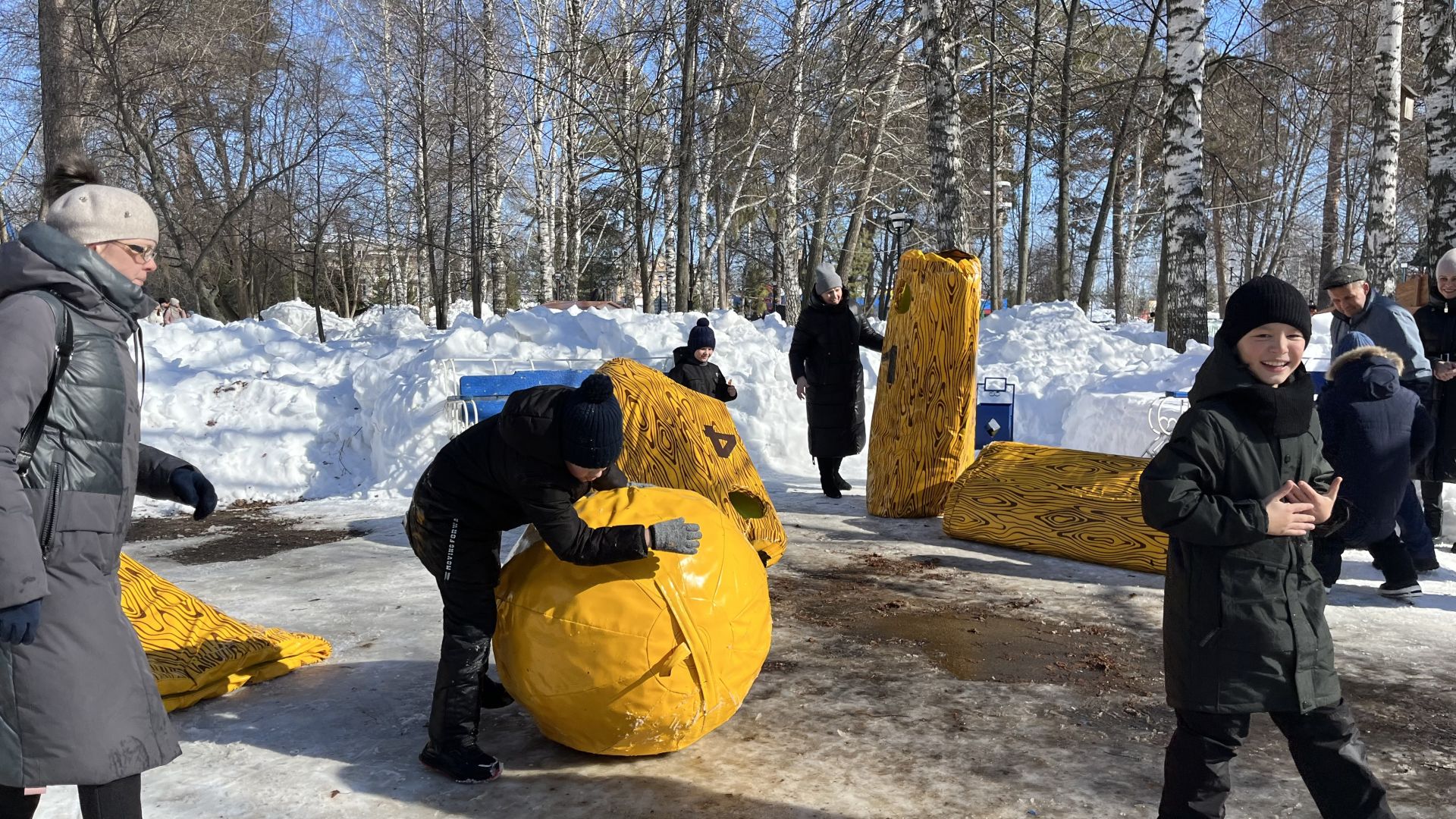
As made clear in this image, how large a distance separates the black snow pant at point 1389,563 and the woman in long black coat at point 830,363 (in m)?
3.92

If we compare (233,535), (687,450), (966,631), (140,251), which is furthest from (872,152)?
(140,251)

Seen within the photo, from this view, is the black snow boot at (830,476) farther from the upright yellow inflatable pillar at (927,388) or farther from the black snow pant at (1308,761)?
the black snow pant at (1308,761)

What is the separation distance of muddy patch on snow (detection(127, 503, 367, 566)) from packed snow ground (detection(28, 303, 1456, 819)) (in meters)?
0.22

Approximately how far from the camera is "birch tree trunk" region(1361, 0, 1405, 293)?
47.6 feet

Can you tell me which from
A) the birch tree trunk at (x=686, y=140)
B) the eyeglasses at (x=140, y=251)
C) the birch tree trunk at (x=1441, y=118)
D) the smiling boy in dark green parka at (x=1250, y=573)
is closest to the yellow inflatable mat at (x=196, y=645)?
the eyeglasses at (x=140, y=251)

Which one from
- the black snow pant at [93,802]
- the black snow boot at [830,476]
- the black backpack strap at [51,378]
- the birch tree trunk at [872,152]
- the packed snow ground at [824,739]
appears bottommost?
the packed snow ground at [824,739]

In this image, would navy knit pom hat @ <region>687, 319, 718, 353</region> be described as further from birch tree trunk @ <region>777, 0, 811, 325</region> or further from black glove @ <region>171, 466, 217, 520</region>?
birch tree trunk @ <region>777, 0, 811, 325</region>

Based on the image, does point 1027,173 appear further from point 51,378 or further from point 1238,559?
point 51,378

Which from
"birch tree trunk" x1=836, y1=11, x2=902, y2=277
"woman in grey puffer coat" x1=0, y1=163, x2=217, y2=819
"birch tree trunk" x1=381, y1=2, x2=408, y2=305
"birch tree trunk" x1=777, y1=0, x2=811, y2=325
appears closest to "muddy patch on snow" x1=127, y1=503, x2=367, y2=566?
"woman in grey puffer coat" x1=0, y1=163, x2=217, y2=819

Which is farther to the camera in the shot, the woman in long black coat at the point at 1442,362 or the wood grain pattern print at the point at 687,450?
the woman in long black coat at the point at 1442,362

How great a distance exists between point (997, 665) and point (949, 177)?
337 inches

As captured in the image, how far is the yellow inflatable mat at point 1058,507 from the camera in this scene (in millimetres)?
6488

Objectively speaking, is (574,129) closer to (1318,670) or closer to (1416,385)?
(1416,385)

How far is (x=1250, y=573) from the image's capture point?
8.72ft
